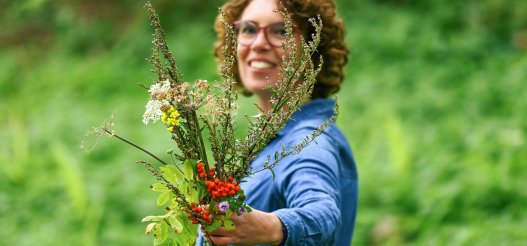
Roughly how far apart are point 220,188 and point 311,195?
30 centimetres

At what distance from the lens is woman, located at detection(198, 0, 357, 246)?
1606 millimetres

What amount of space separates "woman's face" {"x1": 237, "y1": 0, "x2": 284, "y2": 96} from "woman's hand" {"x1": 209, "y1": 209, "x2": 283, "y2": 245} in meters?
0.70

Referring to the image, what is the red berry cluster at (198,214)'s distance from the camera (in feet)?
4.97

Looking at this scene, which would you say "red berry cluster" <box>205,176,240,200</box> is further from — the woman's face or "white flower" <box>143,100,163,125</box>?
the woman's face

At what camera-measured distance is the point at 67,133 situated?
7594 millimetres

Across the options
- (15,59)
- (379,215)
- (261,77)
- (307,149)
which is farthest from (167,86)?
(15,59)

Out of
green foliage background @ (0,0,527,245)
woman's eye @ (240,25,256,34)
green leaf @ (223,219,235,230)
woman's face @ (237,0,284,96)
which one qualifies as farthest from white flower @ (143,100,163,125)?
green foliage background @ (0,0,527,245)

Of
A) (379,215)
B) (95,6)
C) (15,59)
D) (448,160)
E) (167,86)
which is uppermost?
(95,6)

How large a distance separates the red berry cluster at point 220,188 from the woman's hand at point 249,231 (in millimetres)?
47

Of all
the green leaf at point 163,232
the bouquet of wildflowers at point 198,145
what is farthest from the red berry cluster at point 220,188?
the green leaf at point 163,232

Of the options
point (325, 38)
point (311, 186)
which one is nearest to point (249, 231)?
point (311, 186)

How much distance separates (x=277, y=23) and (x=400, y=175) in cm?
332

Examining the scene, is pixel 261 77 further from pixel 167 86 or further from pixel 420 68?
pixel 420 68

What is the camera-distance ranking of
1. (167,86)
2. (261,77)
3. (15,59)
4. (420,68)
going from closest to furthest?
(167,86) < (261,77) < (420,68) < (15,59)
